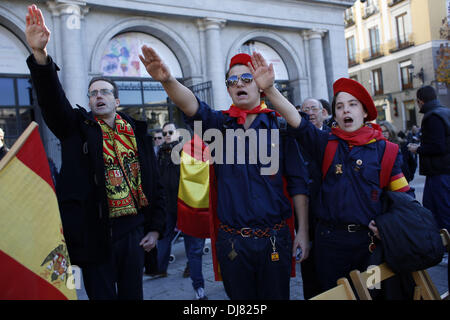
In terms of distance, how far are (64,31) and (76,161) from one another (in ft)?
29.8

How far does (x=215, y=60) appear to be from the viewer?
12992 millimetres

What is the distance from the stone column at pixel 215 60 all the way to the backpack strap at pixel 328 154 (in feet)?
33.7

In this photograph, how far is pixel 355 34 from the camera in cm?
3538

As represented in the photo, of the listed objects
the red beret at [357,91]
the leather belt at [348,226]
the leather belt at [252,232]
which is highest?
the red beret at [357,91]

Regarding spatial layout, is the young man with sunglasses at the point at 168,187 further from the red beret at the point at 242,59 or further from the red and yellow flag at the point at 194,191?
the red beret at the point at 242,59

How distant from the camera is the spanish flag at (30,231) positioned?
1622 mm

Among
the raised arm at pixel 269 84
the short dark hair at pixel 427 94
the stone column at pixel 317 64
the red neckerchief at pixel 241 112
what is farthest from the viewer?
the stone column at pixel 317 64

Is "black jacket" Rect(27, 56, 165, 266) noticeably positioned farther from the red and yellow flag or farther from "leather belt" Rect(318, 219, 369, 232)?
"leather belt" Rect(318, 219, 369, 232)

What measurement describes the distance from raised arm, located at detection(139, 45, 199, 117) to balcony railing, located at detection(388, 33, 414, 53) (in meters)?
31.8

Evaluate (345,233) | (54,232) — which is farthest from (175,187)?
(54,232)

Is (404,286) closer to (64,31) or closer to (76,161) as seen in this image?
(76,161)

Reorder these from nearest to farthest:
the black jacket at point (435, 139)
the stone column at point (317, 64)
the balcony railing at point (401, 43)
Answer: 1. the black jacket at point (435, 139)
2. the stone column at point (317, 64)
3. the balcony railing at point (401, 43)

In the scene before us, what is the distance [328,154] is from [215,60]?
10829 millimetres

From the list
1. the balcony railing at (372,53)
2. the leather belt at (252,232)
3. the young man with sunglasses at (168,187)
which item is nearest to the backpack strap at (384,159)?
the leather belt at (252,232)
